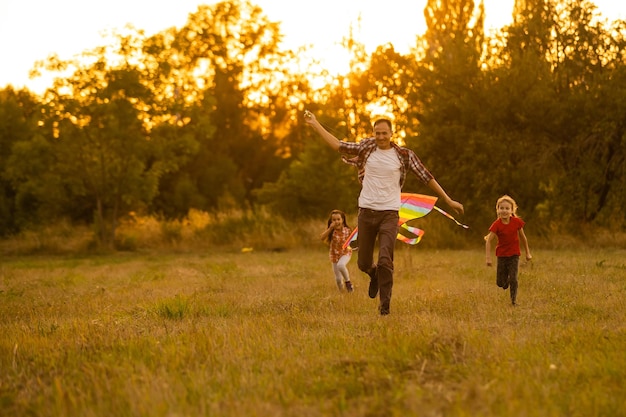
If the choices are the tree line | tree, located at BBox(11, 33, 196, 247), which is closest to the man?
the tree line

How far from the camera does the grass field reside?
16.4 feet

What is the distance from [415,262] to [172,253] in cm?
1287

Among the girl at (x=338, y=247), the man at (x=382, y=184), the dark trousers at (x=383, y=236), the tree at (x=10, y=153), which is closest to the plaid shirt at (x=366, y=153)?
the man at (x=382, y=184)

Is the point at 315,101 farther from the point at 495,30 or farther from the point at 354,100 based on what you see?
the point at 495,30

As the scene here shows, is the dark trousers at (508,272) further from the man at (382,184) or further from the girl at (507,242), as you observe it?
the man at (382,184)

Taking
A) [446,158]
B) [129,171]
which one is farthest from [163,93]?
[446,158]

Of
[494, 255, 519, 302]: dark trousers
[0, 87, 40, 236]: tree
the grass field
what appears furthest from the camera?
[0, 87, 40, 236]: tree

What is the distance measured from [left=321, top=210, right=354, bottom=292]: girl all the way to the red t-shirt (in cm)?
305

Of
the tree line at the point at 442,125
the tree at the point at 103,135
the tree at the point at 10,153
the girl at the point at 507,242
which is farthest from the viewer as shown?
the tree at the point at 10,153

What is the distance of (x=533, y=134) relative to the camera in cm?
2680

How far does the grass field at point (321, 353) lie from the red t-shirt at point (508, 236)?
666mm

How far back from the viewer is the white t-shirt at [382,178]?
368 inches

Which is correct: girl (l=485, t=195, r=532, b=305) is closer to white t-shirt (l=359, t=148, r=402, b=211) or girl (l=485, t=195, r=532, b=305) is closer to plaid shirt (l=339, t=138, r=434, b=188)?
plaid shirt (l=339, t=138, r=434, b=188)

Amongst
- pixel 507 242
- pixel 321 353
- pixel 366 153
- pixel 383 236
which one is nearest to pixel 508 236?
pixel 507 242
